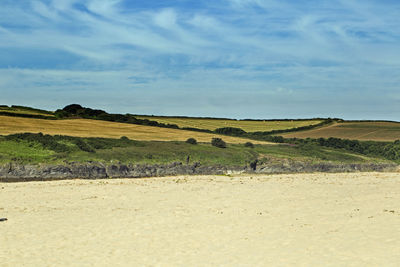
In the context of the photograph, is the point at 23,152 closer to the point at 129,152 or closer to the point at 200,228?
the point at 129,152

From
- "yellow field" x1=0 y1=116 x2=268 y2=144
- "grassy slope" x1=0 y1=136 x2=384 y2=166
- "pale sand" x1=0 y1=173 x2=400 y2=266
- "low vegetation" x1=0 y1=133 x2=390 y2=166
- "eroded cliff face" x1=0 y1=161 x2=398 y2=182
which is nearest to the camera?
"pale sand" x1=0 y1=173 x2=400 y2=266

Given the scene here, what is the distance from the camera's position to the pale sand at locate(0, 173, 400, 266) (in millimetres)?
13297

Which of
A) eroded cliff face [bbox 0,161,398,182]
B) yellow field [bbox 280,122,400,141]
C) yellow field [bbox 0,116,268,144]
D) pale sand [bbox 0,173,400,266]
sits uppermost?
yellow field [bbox 280,122,400,141]

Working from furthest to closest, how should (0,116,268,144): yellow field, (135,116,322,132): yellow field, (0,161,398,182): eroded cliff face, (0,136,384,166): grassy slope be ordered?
(135,116,322,132): yellow field < (0,116,268,144): yellow field < (0,136,384,166): grassy slope < (0,161,398,182): eroded cliff face

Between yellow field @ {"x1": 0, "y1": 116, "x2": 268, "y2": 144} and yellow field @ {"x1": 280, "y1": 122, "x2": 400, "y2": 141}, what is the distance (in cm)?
3525

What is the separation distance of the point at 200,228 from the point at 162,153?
3543 centimetres

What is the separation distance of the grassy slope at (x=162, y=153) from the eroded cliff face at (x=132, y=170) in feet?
3.75

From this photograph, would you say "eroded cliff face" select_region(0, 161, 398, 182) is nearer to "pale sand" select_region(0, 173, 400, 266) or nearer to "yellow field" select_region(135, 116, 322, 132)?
"pale sand" select_region(0, 173, 400, 266)

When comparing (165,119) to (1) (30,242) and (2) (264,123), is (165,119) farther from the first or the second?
(1) (30,242)

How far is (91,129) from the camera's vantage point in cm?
6881

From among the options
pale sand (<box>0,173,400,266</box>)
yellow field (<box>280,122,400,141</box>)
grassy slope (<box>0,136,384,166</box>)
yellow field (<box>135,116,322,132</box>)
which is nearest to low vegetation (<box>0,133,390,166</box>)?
grassy slope (<box>0,136,384,166</box>)

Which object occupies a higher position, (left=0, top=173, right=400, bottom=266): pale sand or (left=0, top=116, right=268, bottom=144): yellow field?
(left=0, top=116, right=268, bottom=144): yellow field

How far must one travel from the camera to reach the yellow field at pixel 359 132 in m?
98.8

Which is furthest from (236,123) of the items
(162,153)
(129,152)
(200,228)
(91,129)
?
(200,228)
